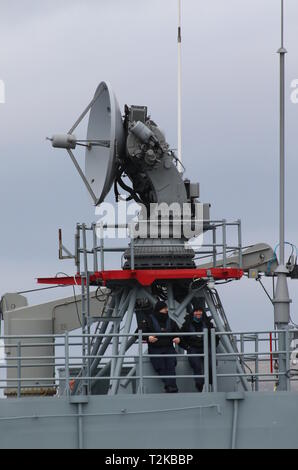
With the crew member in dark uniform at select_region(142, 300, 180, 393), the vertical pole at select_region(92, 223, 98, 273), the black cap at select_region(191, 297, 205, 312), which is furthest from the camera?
the black cap at select_region(191, 297, 205, 312)

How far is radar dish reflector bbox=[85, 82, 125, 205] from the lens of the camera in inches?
1291

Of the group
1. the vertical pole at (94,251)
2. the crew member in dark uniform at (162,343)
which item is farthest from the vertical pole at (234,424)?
the vertical pole at (94,251)

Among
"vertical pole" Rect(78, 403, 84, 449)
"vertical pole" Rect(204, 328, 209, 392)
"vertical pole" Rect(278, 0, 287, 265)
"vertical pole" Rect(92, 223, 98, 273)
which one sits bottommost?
"vertical pole" Rect(78, 403, 84, 449)

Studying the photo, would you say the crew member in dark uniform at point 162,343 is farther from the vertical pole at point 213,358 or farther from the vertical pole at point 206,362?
the vertical pole at point 213,358

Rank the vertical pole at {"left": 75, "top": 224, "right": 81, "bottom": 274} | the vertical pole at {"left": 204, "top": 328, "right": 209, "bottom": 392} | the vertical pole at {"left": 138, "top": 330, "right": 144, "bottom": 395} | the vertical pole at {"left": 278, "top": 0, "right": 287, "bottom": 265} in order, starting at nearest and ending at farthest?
the vertical pole at {"left": 138, "top": 330, "right": 144, "bottom": 395}
the vertical pole at {"left": 204, "top": 328, "right": 209, "bottom": 392}
the vertical pole at {"left": 278, "top": 0, "right": 287, "bottom": 265}
the vertical pole at {"left": 75, "top": 224, "right": 81, "bottom": 274}

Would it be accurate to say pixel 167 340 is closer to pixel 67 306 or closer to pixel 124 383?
pixel 124 383

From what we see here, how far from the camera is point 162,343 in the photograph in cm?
3141

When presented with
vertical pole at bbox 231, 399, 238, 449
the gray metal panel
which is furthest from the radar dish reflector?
vertical pole at bbox 231, 399, 238, 449

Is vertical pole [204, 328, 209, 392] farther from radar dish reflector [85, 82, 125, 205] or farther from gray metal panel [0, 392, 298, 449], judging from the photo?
radar dish reflector [85, 82, 125, 205]

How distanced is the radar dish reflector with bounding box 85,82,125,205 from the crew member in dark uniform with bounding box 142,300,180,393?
3437 millimetres

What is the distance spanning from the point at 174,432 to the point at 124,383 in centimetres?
216

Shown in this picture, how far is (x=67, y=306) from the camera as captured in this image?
4341 centimetres

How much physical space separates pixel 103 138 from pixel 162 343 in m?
5.55

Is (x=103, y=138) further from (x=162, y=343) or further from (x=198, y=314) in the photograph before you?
(x=162, y=343)
